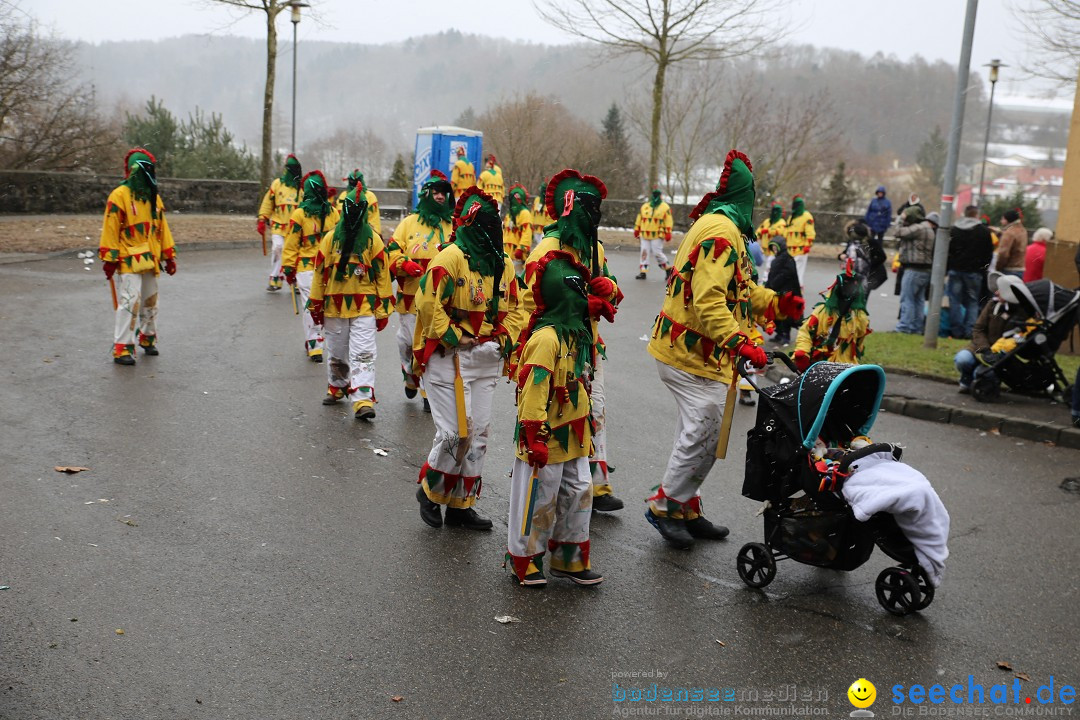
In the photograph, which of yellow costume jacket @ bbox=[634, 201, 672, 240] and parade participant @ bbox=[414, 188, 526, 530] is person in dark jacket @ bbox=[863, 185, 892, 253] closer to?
yellow costume jacket @ bbox=[634, 201, 672, 240]

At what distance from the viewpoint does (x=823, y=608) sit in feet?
17.6

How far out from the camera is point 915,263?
14.9 meters

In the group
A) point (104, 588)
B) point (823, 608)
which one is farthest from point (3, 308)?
point (823, 608)

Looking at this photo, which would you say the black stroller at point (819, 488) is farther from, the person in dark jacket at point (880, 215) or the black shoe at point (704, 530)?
the person in dark jacket at point (880, 215)

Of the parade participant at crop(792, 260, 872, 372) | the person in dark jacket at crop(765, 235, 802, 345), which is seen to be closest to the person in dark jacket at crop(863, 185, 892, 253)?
the person in dark jacket at crop(765, 235, 802, 345)

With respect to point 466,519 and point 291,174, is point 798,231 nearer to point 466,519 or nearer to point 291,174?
point 291,174

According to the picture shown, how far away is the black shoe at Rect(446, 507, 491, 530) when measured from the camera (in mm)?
6312

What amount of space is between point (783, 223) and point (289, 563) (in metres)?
14.8

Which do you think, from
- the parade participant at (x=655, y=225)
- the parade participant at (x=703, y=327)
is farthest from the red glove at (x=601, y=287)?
the parade participant at (x=655, y=225)

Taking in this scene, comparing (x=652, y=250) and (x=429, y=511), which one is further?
(x=652, y=250)

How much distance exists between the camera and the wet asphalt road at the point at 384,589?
4.38 meters

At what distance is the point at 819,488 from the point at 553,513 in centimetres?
146

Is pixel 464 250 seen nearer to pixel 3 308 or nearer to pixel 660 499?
pixel 660 499

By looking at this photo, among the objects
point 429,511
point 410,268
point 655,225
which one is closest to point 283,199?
point 410,268
